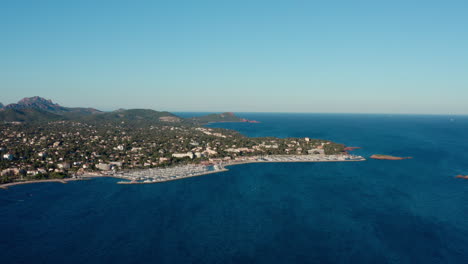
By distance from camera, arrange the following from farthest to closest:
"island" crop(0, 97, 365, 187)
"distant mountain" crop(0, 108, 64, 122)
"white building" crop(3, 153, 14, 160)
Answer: "distant mountain" crop(0, 108, 64, 122)
"white building" crop(3, 153, 14, 160)
"island" crop(0, 97, 365, 187)

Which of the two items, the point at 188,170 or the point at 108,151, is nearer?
the point at 188,170

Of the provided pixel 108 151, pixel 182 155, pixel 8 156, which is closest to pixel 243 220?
pixel 182 155

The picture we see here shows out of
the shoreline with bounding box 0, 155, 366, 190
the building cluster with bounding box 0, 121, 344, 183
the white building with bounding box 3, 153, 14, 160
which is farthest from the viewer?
the white building with bounding box 3, 153, 14, 160

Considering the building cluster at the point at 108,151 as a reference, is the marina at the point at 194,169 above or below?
below

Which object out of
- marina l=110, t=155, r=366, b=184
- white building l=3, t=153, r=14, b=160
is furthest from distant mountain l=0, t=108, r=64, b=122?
marina l=110, t=155, r=366, b=184

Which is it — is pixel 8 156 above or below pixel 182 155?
above

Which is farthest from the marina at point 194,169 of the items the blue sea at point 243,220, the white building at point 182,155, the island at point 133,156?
the white building at point 182,155

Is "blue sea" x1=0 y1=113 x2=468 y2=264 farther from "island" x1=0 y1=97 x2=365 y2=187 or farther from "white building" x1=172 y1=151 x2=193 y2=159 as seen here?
"white building" x1=172 y1=151 x2=193 y2=159

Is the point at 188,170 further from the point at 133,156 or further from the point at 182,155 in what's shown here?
the point at 133,156

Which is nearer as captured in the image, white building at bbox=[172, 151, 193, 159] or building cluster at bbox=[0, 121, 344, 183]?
building cluster at bbox=[0, 121, 344, 183]

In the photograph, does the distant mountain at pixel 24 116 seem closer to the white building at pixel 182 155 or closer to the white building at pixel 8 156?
the white building at pixel 8 156
